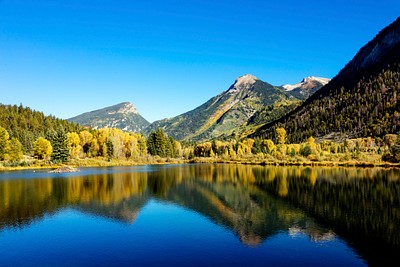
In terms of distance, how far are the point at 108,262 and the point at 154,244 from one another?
5.89 metres

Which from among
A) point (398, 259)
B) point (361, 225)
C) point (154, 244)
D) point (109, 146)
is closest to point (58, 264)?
point (154, 244)

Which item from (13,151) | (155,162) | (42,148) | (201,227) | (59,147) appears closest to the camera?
(201,227)

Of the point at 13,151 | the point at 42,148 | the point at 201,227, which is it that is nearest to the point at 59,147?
the point at 42,148

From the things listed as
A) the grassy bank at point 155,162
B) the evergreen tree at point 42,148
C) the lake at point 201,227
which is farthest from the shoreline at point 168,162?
the lake at point 201,227

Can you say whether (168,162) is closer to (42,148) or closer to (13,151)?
(42,148)

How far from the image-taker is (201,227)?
37.4m

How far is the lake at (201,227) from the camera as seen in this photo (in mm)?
26953

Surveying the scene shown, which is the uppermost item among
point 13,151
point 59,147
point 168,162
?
point 59,147

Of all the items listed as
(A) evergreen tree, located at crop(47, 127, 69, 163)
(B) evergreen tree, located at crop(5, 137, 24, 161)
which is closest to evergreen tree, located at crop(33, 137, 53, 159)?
(A) evergreen tree, located at crop(47, 127, 69, 163)

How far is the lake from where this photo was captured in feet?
88.4

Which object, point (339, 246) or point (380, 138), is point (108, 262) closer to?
point (339, 246)

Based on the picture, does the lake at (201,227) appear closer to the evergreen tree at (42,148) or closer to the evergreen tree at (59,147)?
the evergreen tree at (59,147)

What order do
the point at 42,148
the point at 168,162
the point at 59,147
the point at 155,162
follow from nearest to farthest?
the point at 59,147 < the point at 42,148 < the point at 155,162 < the point at 168,162

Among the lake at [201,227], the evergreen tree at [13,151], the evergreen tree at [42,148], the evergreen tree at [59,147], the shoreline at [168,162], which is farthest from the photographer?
the evergreen tree at [42,148]
